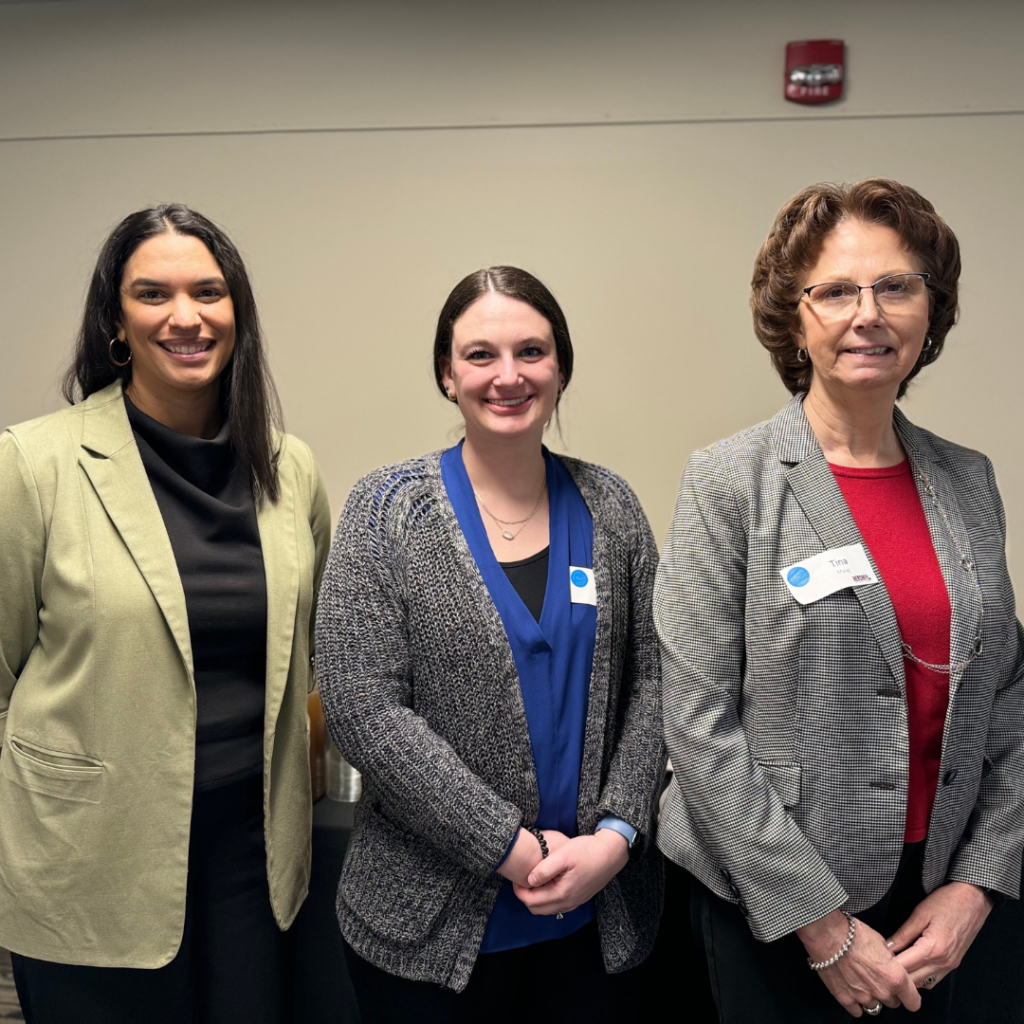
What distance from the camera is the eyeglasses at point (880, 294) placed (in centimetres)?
131

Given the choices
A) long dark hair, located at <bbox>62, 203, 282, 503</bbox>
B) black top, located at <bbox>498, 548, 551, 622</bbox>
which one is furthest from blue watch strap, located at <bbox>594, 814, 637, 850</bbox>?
long dark hair, located at <bbox>62, 203, 282, 503</bbox>

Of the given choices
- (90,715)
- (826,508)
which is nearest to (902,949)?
(826,508)

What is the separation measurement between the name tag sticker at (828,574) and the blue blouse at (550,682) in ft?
1.12

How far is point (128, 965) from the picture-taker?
147 cm

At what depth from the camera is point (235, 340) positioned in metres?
1.67

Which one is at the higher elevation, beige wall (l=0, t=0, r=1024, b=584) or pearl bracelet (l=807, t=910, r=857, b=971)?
beige wall (l=0, t=0, r=1024, b=584)

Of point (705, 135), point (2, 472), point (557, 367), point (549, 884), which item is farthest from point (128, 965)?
point (705, 135)

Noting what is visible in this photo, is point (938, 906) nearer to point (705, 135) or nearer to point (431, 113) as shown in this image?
point (705, 135)

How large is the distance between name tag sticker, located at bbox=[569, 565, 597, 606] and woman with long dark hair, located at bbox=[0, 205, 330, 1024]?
20.3 inches

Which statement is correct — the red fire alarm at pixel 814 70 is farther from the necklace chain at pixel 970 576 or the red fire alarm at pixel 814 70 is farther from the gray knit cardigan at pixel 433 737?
the gray knit cardigan at pixel 433 737

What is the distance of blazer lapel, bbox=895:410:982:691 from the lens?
1.28m

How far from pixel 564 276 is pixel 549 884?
218 cm

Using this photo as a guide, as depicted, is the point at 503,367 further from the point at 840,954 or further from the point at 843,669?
the point at 840,954

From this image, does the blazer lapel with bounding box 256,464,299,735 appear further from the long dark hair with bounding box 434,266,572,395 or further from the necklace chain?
the necklace chain
